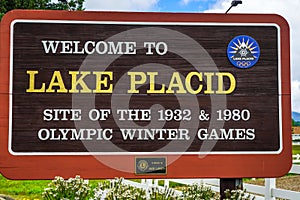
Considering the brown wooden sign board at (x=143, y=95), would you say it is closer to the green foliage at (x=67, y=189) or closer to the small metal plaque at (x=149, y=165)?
the small metal plaque at (x=149, y=165)

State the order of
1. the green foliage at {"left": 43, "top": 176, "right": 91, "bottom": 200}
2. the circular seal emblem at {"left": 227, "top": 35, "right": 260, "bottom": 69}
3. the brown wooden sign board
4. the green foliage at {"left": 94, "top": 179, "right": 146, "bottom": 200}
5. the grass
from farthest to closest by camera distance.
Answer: the grass, the circular seal emblem at {"left": 227, "top": 35, "right": 260, "bottom": 69}, the brown wooden sign board, the green foliage at {"left": 43, "top": 176, "right": 91, "bottom": 200}, the green foliage at {"left": 94, "top": 179, "right": 146, "bottom": 200}

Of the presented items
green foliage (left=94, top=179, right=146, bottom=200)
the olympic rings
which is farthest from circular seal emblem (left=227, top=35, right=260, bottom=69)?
green foliage (left=94, top=179, right=146, bottom=200)

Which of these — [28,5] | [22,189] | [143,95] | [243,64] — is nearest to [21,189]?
[22,189]

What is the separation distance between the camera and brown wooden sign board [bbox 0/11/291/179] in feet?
21.0

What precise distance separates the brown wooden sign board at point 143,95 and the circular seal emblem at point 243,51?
0.01 meters

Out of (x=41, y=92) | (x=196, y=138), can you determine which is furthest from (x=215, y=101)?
(x=41, y=92)

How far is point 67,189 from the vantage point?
6191mm

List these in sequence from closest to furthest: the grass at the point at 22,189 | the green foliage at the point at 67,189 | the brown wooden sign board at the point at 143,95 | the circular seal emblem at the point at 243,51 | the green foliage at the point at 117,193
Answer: the green foliage at the point at 117,193, the green foliage at the point at 67,189, the brown wooden sign board at the point at 143,95, the circular seal emblem at the point at 243,51, the grass at the point at 22,189

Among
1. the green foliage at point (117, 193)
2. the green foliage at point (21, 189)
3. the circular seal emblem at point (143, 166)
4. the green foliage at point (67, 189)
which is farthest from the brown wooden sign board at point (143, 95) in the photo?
the green foliage at point (21, 189)

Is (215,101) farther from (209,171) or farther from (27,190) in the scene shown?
(27,190)

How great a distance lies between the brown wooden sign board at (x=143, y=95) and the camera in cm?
641

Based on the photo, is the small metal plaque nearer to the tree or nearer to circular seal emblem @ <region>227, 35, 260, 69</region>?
circular seal emblem @ <region>227, 35, 260, 69</region>

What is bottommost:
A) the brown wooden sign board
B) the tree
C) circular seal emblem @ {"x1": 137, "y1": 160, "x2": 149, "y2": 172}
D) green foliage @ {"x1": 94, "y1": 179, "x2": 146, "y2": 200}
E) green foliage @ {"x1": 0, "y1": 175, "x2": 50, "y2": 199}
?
green foliage @ {"x1": 0, "y1": 175, "x2": 50, "y2": 199}

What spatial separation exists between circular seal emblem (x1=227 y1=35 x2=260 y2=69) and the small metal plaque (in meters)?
1.42
